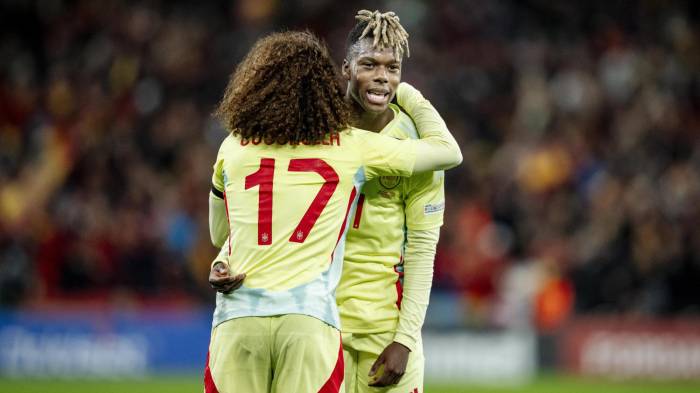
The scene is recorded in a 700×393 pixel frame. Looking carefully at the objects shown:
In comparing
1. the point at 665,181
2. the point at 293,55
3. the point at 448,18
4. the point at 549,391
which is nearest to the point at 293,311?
the point at 293,55

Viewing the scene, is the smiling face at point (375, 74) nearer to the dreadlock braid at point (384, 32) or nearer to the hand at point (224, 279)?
the dreadlock braid at point (384, 32)

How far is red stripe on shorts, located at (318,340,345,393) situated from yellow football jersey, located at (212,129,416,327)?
16cm

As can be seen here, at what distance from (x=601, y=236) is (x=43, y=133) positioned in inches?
324

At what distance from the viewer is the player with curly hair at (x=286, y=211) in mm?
4574

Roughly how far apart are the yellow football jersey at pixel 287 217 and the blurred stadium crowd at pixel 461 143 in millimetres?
9854

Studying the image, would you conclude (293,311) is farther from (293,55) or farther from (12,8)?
(12,8)

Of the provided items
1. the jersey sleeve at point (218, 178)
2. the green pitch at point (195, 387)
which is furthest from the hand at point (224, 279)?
the green pitch at point (195, 387)

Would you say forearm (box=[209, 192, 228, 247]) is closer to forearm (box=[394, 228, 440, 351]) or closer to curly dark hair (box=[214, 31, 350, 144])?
curly dark hair (box=[214, 31, 350, 144])

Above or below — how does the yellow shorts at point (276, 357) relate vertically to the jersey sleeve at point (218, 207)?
below

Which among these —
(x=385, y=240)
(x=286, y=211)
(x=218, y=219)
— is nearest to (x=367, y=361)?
(x=385, y=240)

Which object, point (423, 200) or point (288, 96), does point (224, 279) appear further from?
point (423, 200)

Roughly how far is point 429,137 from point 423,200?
1.11 ft

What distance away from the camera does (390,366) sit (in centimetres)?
511

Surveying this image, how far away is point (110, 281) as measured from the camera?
14.5 metres
